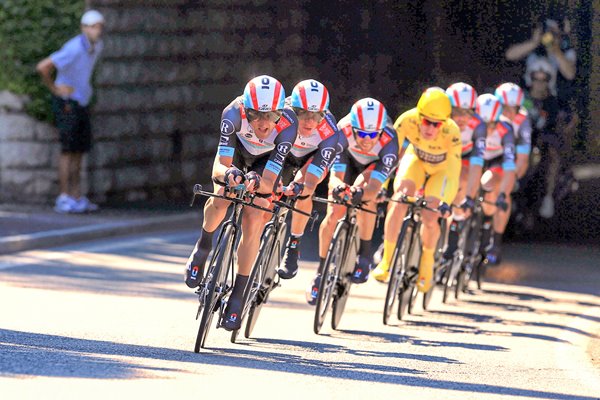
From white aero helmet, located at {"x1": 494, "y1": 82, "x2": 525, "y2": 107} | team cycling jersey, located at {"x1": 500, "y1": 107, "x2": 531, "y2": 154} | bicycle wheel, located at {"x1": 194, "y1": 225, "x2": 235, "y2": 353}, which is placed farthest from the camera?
team cycling jersey, located at {"x1": 500, "y1": 107, "x2": 531, "y2": 154}

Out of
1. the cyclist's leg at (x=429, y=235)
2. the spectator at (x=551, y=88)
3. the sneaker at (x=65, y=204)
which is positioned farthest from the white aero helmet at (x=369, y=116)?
the spectator at (x=551, y=88)

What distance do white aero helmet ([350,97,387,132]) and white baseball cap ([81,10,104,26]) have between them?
6.32m

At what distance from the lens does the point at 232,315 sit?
1138 centimetres

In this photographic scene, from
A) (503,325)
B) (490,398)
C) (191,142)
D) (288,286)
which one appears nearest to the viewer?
(490,398)

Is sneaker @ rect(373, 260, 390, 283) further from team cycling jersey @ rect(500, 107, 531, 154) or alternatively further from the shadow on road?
team cycling jersey @ rect(500, 107, 531, 154)

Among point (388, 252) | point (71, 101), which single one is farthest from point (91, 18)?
point (388, 252)

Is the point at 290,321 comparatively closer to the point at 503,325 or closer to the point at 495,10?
the point at 503,325

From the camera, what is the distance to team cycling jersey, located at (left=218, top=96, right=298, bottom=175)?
11.5 meters

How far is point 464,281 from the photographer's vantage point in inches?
659

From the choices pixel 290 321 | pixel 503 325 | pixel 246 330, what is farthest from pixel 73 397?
pixel 503 325

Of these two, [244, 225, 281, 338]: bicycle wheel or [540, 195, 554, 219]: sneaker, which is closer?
[244, 225, 281, 338]: bicycle wheel

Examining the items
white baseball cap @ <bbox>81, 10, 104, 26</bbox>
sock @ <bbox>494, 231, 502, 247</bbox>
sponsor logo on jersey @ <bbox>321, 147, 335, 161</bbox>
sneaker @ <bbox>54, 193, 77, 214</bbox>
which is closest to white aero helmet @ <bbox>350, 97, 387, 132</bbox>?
sponsor logo on jersey @ <bbox>321, 147, 335, 161</bbox>

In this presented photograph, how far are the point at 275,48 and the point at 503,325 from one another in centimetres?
1032

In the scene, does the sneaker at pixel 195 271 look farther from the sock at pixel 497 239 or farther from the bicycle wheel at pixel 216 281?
the sock at pixel 497 239
